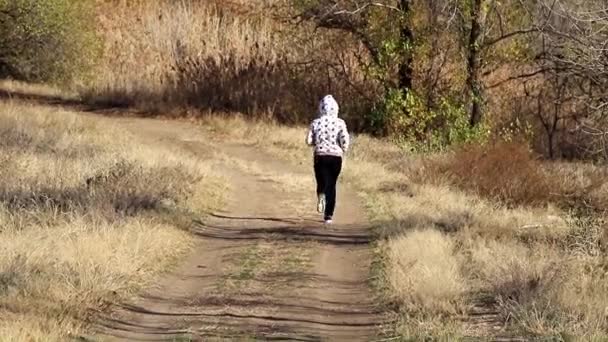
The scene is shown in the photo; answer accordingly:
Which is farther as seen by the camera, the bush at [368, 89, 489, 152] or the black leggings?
the bush at [368, 89, 489, 152]

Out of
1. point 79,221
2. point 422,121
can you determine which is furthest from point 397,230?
point 422,121

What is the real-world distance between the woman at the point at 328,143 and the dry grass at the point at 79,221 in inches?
88.8

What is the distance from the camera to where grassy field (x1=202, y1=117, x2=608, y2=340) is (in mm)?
8898

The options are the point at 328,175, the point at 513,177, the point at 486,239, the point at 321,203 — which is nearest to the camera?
the point at 486,239

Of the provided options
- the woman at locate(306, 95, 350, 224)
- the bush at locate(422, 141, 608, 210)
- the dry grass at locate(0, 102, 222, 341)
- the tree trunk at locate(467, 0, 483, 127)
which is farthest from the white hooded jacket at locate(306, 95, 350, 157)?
the tree trunk at locate(467, 0, 483, 127)

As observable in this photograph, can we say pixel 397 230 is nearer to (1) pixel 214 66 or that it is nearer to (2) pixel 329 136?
(2) pixel 329 136

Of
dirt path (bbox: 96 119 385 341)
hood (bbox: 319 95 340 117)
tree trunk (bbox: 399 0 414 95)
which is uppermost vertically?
tree trunk (bbox: 399 0 414 95)

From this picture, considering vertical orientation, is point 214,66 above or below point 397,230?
above

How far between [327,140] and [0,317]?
22.5 ft

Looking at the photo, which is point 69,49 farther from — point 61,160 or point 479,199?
point 479,199

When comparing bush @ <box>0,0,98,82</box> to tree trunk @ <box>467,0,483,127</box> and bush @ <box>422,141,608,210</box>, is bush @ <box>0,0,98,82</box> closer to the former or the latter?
tree trunk @ <box>467,0,483,127</box>

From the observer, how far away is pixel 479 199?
18297 mm

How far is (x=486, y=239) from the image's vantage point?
13367 millimetres

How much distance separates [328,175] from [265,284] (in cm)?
415
